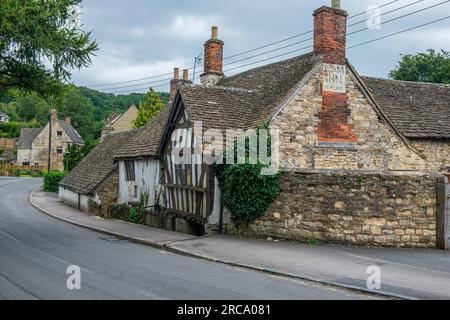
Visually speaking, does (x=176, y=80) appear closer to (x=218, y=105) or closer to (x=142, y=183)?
(x=142, y=183)

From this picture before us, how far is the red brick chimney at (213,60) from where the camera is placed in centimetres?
2653

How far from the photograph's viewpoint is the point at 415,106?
74.0 feet

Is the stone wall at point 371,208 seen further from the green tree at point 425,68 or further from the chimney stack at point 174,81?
the green tree at point 425,68

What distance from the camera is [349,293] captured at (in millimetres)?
8523

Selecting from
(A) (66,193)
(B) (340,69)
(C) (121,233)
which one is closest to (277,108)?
(B) (340,69)

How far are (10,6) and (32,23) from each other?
951 mm

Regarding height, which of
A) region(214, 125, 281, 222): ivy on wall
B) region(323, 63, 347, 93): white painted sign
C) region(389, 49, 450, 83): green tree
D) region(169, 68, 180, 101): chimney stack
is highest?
region(389, 49, 450, 83): green tree

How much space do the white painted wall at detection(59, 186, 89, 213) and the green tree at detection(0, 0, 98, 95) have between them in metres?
8.84

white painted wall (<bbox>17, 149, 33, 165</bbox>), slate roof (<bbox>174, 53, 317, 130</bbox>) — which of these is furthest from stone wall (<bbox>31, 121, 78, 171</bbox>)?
slate roof (<bbox>174, 53, 317, 130</bbox>)

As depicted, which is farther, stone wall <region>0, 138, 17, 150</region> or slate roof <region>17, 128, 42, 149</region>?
stone wall <region>0, 138, 17, 150</region>

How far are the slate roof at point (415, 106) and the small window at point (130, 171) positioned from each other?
12.3 m

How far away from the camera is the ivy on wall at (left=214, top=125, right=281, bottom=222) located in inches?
548

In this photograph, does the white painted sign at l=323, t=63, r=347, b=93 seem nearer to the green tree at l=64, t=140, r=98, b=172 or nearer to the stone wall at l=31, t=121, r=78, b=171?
the green tree at l=64, t=140, r=98, b=172

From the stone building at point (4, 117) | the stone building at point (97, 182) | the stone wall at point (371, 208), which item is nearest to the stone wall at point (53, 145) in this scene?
the stone building at point (97, 182)
